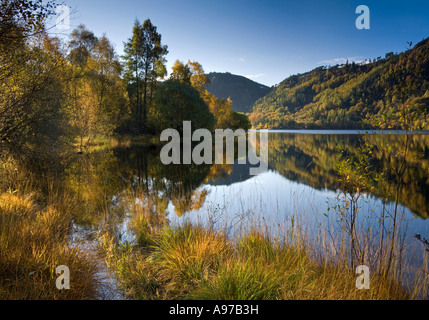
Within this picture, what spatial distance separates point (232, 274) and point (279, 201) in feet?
24.0

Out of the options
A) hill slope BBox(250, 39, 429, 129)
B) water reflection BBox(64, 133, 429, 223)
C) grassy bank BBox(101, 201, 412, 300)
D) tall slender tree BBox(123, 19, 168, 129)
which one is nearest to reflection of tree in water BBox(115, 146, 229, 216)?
water reflection BBox(64, 133, 429, 223)

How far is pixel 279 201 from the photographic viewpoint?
403 inches

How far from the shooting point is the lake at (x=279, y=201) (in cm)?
508

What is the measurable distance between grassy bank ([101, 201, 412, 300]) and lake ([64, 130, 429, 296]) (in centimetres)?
48

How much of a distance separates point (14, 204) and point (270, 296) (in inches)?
250

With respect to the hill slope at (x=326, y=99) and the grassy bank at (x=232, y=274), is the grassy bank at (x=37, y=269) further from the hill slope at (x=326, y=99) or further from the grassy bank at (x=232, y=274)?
the hill slope at (x=326, y=99)

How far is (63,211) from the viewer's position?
6.97 m

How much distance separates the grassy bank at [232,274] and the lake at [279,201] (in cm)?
48

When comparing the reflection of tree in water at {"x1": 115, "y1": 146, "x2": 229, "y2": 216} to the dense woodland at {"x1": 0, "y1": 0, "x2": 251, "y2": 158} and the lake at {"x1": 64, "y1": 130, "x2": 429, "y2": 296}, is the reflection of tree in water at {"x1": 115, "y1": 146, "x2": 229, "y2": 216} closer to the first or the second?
the lake at {"x1": 64, "y1": 130, "x2": 429, "y2": 296}

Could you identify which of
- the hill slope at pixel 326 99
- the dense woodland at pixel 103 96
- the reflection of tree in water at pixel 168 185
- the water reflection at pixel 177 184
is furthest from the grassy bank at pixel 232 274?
the hill slope at pixel 326 99

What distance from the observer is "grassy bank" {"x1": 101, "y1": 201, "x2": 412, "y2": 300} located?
3.16m
